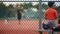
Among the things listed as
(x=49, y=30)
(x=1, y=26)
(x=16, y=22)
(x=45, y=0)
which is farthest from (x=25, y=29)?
(x=49, y=30)

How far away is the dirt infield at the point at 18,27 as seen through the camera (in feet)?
41.1

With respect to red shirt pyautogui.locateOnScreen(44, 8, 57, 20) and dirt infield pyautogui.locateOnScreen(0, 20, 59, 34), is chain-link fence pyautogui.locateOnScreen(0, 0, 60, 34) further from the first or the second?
red shirt pyautogui.locateOnScreen(44, 8, 57, 20)

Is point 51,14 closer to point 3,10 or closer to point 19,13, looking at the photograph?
point 3,10

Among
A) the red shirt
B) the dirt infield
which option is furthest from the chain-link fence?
the red shirt

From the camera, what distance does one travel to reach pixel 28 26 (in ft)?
45.8

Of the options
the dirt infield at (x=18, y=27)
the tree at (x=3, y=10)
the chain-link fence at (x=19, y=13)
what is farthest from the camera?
the dirt infield at (x=18, y=27)

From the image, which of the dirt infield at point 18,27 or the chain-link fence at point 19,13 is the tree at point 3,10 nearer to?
the chain-link fence at point 19,13

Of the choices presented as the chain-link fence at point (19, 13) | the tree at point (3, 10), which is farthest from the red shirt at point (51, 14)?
the tree at point (3, 10)

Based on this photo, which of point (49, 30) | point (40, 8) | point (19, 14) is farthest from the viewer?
point (19, 14)

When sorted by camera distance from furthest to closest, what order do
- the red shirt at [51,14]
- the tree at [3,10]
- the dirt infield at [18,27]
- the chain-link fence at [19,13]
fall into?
the dirt infield at [18,27], the tree at [3,10], the chain-link fence at [19,13], the red shirt at [51,14]

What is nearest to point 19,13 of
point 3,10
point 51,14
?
point 3,10

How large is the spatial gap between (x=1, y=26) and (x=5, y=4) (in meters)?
1.13

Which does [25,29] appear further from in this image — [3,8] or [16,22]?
[3,8]

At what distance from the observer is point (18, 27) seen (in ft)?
44.1
